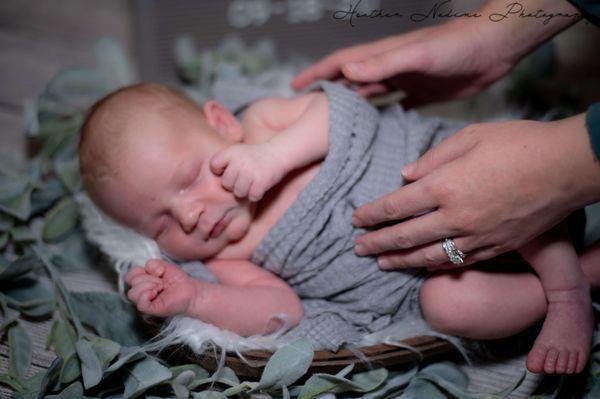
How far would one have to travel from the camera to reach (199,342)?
3.40ft

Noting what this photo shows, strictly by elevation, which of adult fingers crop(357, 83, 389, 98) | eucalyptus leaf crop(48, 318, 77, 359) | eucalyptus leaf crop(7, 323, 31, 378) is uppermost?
adult fingers crop(357, 83, 389, 98)

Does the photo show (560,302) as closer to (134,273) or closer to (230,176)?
(230,176)

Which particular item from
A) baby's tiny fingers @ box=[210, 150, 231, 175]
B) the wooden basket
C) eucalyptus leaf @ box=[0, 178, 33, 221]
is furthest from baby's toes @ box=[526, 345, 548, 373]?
eucalyptus leaf @ box=[0, 178, 33, 221]

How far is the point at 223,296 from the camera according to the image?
1.11 metres

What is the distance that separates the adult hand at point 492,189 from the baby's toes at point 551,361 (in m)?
0.20

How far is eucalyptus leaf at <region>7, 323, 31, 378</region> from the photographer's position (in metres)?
1.11

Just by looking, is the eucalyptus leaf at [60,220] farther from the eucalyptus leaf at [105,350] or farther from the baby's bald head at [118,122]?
the eucalyptus leaf at [105,350]

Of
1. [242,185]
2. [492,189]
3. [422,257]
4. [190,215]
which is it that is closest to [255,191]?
[242,185]

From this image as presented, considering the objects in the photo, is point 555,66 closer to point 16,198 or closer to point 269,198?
point 269,198

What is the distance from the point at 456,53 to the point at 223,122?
21.1 inches

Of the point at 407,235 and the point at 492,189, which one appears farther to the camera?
the point at 407,235

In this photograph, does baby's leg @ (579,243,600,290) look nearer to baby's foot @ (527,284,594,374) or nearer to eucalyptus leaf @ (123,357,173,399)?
baby's foot @ (527,284,594,374)

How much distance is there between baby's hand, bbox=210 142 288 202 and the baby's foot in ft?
1.88

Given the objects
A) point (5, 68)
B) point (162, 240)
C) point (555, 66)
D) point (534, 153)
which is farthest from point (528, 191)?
point (5, 68)
